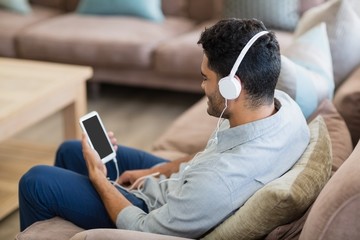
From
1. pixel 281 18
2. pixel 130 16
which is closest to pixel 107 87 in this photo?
pixel 130 16

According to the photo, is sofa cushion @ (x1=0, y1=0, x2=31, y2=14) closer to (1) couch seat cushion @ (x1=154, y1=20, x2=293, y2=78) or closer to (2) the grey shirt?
(1) couch seat cushion @ (x1=154, y1=20, x2=293, y2=78)

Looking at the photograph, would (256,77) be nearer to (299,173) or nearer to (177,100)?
(299,173)

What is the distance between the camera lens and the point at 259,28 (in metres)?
1.54

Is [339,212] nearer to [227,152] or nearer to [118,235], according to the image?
[227,152]

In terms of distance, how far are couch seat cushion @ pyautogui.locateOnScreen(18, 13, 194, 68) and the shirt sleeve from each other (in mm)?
2167

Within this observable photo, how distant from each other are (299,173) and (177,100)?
2.52 metres

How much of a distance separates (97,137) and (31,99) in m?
0.65

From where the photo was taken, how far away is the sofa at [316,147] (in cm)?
→ 127

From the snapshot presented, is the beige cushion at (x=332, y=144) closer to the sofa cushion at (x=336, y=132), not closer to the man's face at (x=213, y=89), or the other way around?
the sofa cushion at (x=336, y=132)

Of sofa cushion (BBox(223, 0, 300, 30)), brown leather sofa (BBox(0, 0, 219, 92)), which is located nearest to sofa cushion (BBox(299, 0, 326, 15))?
sofa cushion (BBox(223, 0, 300, 30))

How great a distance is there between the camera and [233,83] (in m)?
1.46

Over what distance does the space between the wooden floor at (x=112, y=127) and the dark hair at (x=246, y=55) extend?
51.0 inches

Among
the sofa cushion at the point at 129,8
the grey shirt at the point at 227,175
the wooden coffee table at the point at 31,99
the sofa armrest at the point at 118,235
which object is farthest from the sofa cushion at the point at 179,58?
the sofa armrest at the point at 118,235

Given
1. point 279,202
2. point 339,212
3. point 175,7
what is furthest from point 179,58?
point 339,212
